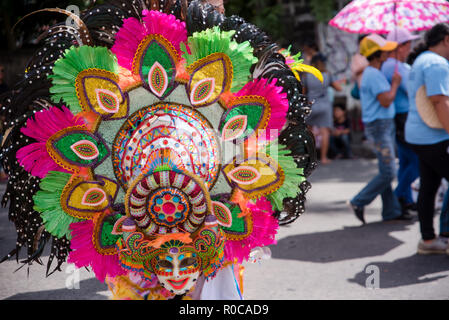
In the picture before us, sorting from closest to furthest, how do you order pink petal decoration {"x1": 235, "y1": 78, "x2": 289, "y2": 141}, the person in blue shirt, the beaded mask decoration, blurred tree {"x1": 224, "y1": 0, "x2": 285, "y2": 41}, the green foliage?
the beaded mask decoration
pink petal decoration {"x1": 235, "y1": 78, "x2": 289, "y2": 141}
the person in blue shirt
the green foliage
blurred tree {"x1": 224, "y1": 0, "x2": 285, "y2": 41}

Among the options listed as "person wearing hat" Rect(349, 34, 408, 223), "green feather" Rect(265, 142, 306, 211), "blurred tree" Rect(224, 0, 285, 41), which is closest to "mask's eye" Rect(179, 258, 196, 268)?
"green feather" Rect(265, 142, 306, 211)

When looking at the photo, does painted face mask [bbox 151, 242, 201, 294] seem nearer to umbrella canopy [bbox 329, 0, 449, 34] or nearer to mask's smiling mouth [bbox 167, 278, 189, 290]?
mask's smiling mouth [bbox 167, 278, 189, 290]

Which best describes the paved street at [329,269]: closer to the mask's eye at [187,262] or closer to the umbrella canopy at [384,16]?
the mask's eye at [187,262]

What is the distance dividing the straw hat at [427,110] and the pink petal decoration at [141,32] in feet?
8.82

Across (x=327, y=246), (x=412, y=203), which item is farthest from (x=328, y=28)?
(x=327, y=246)

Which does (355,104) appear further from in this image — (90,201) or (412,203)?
(90,201)

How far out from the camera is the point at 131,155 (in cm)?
218

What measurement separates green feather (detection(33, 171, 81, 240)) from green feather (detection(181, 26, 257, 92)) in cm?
68

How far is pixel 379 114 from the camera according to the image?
536 centimetres

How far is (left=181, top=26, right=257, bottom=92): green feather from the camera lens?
7.32 feet

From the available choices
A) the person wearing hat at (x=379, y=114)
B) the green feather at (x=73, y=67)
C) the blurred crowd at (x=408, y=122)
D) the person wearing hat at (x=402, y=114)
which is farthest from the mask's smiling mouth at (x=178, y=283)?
the person wearing hat at (x=402, y=114)

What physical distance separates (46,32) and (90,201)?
2.29 ft

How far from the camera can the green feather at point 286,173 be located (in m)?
2.34

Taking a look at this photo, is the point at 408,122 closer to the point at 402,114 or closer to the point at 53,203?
the point at 402,114
